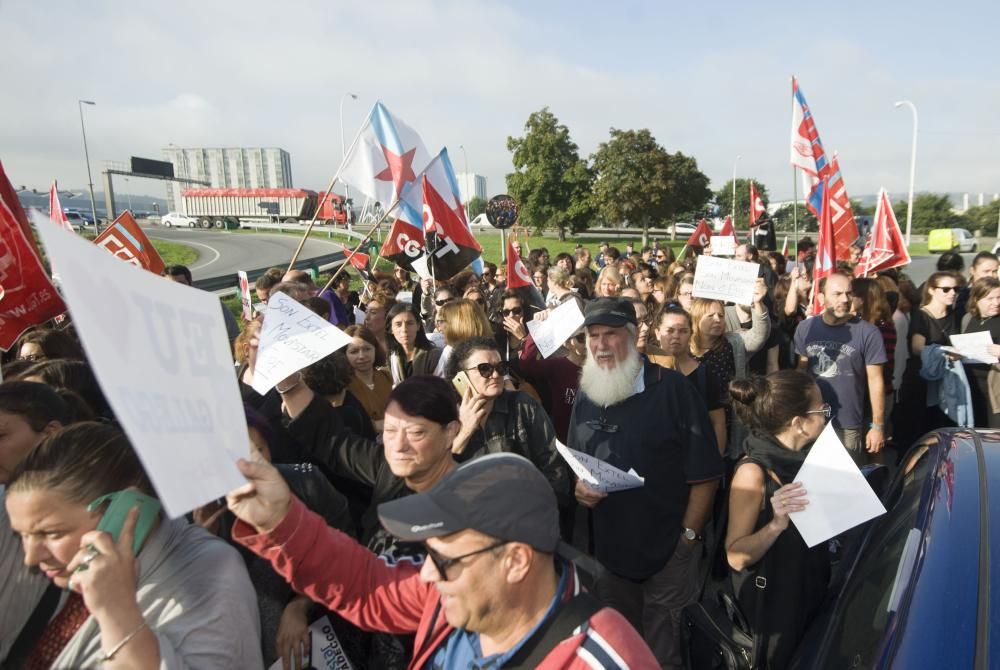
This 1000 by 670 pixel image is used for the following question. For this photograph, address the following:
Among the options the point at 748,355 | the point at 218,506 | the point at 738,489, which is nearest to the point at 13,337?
the point at 218,506

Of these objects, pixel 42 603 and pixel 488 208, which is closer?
pixel 42 603

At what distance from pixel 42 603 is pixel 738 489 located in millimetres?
2297

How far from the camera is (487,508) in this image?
1419mm

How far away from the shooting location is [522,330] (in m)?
5.59

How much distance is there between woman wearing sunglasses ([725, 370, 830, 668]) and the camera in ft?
7.28

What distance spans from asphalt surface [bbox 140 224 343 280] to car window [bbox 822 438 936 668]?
2649 centimetres

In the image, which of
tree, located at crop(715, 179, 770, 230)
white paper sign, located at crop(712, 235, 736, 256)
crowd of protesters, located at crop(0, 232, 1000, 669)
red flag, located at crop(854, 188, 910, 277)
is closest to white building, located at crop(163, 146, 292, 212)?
tree, located at crop(715, 179, 770, 230)

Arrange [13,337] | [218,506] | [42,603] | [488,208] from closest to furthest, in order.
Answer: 1. [42,603]
2. [218,506]
3. [13,337]
4. [488,208]

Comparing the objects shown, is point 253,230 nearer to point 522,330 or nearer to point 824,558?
point 522,330

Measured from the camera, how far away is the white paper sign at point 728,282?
520cm

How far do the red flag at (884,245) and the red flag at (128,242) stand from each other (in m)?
8.04

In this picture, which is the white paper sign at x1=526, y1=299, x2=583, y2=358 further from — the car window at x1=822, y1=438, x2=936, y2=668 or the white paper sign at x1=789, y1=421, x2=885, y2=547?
the car window at x1=822, y1=438, x2=936, y2=668

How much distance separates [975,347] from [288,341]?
4.79 meters

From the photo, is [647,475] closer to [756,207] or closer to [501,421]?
[501,421]
